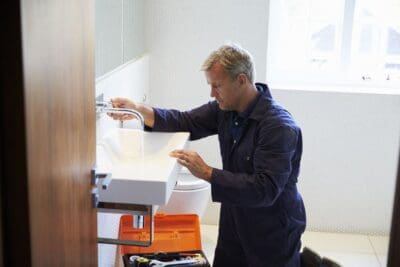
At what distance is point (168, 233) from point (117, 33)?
940 millimetres

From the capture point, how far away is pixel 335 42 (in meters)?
3.60

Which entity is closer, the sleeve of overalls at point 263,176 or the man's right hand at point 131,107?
the sleeve of overalls at point 263,176

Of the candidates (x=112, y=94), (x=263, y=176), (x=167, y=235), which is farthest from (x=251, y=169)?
(x=112, y=94)

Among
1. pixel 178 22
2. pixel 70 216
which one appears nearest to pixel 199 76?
pixel 178 22

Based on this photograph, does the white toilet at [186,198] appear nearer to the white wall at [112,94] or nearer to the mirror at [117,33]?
the white wall at [112,94]

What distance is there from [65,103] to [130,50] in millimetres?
1762

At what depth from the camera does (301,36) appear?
3.62 metres

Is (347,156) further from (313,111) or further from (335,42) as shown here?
(335,42)

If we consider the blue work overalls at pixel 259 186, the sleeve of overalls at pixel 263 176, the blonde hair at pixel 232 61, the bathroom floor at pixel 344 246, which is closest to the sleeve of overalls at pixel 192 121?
the blue work overalls at pixel 259 186

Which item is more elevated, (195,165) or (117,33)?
(117,33)

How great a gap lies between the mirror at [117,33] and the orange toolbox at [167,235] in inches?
26.2

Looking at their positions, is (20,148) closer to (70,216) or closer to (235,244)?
(70,216)

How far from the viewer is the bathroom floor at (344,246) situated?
3.30m

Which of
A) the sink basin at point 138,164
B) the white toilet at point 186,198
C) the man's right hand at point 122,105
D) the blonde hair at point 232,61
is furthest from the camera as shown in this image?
the white toilet at point 186,198
